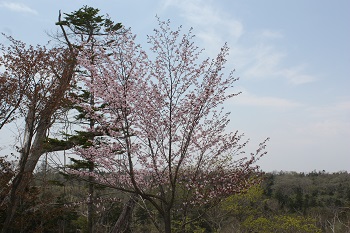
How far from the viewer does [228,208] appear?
14617 millimetres

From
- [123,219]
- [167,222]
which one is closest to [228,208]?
[123,219]

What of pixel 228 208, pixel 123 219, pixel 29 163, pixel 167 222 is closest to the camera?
pixel 167 222

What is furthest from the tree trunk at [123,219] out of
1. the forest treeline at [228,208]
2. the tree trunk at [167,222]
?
the tree trunk at [167,222]

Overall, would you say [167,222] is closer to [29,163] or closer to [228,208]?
[228,208]

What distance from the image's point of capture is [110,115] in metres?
5.85

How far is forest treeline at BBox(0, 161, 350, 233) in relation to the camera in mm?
11961

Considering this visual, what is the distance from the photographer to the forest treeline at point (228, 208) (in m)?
12.0

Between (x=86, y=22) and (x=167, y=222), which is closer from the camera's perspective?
(x=167, y=222)

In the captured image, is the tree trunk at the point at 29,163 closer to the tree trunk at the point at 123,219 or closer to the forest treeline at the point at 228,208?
the forest treeline at the point at 228,208

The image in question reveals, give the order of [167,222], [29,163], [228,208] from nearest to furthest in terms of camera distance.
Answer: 1. [167,222]
2. [29,163]
3. [228,208]

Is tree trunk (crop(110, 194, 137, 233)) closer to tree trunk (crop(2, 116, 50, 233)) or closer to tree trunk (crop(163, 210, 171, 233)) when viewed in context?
tree trunk (crop(163, 210, 171, 233))

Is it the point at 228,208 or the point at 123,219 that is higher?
the point at 123,219

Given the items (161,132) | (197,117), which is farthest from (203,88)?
(161,132)

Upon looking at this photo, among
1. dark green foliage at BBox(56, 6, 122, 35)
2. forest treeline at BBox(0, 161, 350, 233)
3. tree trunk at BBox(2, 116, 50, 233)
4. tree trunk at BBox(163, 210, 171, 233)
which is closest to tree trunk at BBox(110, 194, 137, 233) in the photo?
forest treeline at BBox(0, 161, 350, 233)
